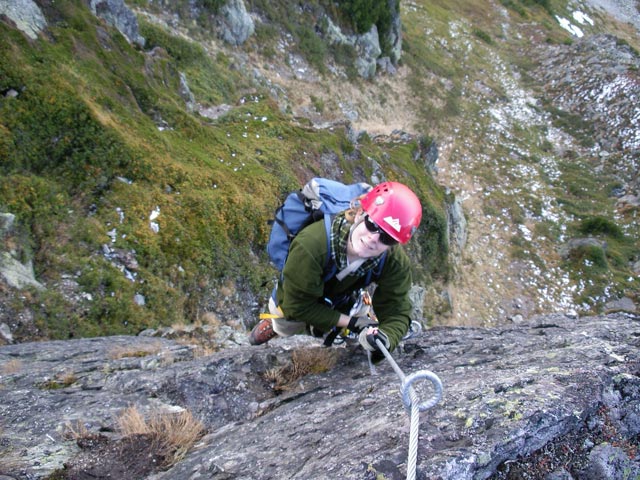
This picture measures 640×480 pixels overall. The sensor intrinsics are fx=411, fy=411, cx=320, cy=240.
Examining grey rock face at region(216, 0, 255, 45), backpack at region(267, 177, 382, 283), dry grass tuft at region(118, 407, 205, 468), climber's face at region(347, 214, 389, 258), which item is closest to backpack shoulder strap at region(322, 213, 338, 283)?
backpack at region(267, 177, 382, 283)

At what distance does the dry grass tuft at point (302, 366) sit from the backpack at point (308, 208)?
151cm

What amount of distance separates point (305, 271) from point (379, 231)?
0.83m

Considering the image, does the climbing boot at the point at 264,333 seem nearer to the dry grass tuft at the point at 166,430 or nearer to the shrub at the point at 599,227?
the dry grass tuft at the point at 166,430

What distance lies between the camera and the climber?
380 cm

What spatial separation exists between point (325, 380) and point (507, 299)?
19.6 m

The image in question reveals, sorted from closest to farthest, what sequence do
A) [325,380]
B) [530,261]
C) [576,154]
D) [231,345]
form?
[325,380] < [231,345] < [530,261] < [576,154]

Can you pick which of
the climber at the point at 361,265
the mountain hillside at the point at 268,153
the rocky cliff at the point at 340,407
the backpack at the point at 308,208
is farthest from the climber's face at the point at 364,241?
the mountain hillside at the point at 268,153

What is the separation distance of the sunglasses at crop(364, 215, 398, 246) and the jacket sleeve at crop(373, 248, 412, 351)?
0.49 meters

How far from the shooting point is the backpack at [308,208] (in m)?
4.40

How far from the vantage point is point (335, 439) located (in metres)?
3.51

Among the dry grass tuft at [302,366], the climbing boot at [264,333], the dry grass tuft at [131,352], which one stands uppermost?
the dry grass tuft at [302,366]

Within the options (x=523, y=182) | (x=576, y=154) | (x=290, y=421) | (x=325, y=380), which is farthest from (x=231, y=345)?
(x=576, y=154)

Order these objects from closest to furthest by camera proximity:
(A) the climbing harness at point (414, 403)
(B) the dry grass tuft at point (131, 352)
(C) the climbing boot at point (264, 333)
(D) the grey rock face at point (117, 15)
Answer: (A) the climbing harness at point (414, 403) → (B) the dry grass tuft at point (131, 352) → (C) the climbing boot at point (264, 333) → (D) the grey rock face at point (117, 15)

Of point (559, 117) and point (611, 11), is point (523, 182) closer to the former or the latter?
point (559, 117)
